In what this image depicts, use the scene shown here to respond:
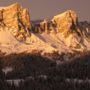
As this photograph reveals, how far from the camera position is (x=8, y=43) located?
Answer: 198 meters

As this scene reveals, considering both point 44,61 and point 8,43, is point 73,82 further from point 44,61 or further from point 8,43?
point 8,43

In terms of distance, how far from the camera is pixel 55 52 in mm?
197750

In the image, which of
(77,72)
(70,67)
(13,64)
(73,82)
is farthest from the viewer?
(13,64)

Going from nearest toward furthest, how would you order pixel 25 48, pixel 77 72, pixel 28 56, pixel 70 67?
pixel 77 72
pixel 70 67
pixel 28 56
pixel 25 48

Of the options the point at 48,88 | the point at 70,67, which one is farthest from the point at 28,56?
the point at 48,88

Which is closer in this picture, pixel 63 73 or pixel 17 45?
pixel 63 73

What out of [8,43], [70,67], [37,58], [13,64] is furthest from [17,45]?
[70,67]

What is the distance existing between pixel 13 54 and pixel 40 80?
90346 mm

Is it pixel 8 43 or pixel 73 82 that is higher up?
pixel 8 43

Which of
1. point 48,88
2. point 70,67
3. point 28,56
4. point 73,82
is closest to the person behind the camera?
point 48,88

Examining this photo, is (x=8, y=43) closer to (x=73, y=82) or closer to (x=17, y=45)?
(x=17, y=45)

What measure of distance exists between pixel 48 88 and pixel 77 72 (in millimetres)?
29781

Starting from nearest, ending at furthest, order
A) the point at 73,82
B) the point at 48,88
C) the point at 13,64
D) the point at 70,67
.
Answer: the point at 48,88, the point at 73,82, the point at 70,67, the point at 13,64

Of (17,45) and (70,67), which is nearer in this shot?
(70,67)
